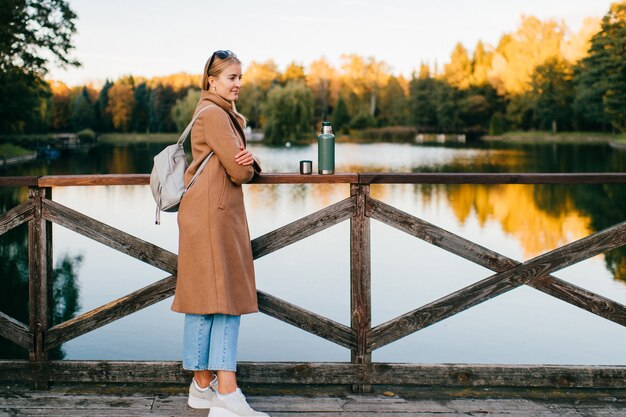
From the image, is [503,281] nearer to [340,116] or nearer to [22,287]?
[22,287]

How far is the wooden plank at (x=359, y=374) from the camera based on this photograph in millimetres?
4004

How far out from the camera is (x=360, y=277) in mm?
4062

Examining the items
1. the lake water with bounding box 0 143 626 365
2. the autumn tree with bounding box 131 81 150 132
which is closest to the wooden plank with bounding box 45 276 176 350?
the lake water with bounding box 0 143 626 365

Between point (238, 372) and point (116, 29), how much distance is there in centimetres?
8789

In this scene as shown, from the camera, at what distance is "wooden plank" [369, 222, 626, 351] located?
13.1ft

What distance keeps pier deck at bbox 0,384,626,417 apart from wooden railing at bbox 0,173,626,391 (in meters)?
0.07

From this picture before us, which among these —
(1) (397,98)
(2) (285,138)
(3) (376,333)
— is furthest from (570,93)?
(3) (376,333)

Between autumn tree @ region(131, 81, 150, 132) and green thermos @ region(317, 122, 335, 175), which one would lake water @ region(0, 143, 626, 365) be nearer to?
green thermos @ region(317, 122, 335, 175)

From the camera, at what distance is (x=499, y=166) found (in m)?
34.1

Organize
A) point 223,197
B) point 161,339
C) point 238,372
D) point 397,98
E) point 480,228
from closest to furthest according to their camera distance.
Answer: point 223,197 < point 238,372 < point 161,339 < point 480,228 < point 397,98

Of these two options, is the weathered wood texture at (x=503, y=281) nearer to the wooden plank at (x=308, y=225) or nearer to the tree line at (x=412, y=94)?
the wooden plank at (x=308, y=225)

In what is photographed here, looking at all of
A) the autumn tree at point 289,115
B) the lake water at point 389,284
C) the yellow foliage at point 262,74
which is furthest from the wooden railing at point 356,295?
the yellow foliage at point 262,74

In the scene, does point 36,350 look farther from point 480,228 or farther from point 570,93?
point 570,93

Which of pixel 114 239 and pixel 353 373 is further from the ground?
pixel 114 239
